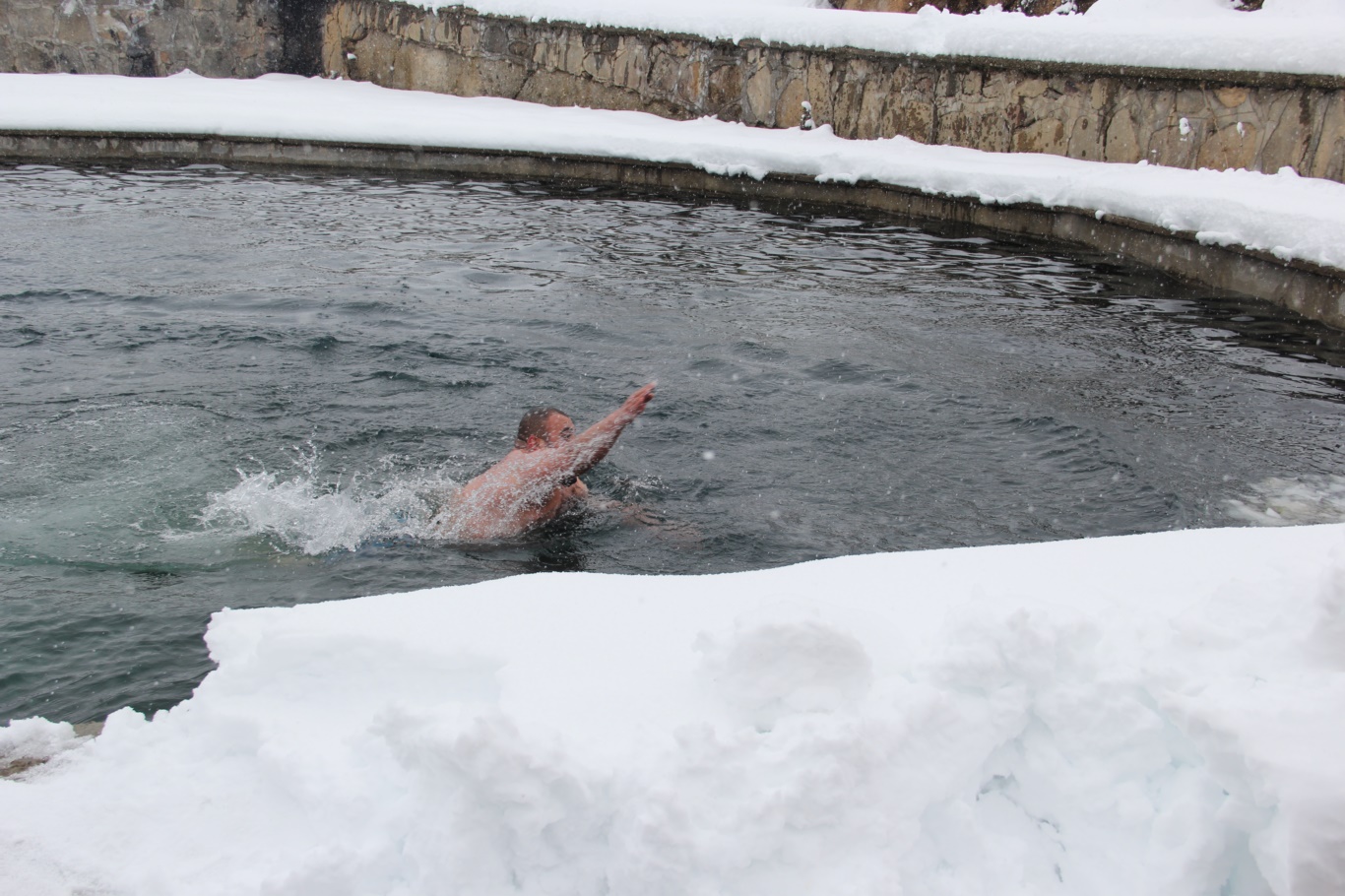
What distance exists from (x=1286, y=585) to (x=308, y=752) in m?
2.33

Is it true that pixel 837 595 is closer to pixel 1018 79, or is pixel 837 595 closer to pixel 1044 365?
pixel 1044 365

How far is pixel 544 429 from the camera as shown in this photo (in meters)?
4.97

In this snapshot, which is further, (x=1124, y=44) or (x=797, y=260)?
(x=1124, y=44)

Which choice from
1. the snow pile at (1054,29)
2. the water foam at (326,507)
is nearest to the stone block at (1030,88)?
the snow pile at (1054,29)

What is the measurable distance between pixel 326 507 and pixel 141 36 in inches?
590

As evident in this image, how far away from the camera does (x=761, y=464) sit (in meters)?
5.65

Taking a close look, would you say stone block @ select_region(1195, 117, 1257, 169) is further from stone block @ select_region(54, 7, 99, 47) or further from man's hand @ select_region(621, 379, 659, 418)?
stone block @ select_region(54, 7, 99, 47)

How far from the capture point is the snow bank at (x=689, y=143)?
866 cm

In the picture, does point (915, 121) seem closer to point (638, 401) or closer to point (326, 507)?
point (638, 401)

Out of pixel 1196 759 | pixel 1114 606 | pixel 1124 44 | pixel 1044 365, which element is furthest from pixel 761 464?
pixel 1124 44

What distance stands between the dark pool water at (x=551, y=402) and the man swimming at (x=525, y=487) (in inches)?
Answer: 6.2

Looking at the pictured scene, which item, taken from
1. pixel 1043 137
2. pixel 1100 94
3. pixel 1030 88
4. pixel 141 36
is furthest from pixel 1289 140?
pixel 141 36

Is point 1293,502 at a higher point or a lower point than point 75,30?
lower

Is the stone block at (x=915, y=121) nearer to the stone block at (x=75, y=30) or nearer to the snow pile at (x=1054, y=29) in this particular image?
the snow pile at (x=1054, y=29)
